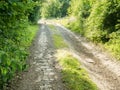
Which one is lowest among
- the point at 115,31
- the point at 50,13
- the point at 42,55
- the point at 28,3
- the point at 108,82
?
the point at 108,82

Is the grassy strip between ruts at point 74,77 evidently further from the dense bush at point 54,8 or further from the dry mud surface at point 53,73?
the dense bush at point 54,8

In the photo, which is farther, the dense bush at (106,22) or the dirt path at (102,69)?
the dense bush at (106,22)

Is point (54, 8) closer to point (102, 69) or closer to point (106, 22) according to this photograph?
point (106, 22)

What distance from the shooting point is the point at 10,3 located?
25.1ft

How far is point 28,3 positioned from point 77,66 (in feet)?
20.6

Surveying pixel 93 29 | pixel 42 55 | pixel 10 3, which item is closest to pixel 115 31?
pixel 93 29

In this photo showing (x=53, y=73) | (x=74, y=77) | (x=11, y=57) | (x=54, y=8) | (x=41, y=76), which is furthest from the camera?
(x=54, y=8)

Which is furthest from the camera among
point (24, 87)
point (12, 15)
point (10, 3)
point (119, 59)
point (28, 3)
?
point (119, 59)

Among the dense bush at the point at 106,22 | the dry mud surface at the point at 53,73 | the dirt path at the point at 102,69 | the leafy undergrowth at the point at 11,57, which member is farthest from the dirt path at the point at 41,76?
the dense bush at the point at 106,22

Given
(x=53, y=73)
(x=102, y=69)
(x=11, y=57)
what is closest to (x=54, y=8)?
(x=102, y=69)

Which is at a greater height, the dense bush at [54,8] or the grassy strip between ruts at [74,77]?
the dense bush at [54,8]

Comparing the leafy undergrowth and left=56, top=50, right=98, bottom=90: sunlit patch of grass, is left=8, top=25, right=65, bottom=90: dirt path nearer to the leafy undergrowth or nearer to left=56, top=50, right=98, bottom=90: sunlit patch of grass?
left=56, top=50, right=98, bottom=90: sunlit patch of grass

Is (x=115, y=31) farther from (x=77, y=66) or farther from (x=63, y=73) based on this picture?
(x=63, y=73)

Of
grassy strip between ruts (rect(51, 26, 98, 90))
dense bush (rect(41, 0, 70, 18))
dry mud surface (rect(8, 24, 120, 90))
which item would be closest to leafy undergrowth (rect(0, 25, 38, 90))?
dry mud surface (rect(8, 24, 120, 90))
